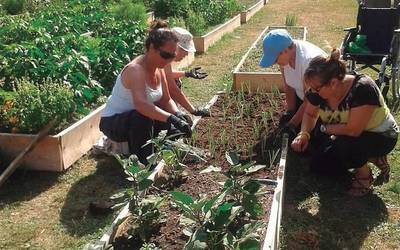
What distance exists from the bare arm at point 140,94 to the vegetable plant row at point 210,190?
0.39 metres

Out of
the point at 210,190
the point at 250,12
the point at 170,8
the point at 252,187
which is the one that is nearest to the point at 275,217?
the point at 252,187

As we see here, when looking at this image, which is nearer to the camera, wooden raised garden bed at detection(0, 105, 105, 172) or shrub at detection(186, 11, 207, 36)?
wooden raised garden bed at detection(0, 105, 105, 172)

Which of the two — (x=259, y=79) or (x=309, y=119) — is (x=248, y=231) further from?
(x=259, y=79)

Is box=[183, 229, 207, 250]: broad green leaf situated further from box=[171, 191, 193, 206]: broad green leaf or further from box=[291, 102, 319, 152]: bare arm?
box=[291, 102, 319, 152]: bare arm

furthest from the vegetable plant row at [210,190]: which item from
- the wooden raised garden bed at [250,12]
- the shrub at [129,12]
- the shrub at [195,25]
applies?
the wooden raised garden bed at [250,12]

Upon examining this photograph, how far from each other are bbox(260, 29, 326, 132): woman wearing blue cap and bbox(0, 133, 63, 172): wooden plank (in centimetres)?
184

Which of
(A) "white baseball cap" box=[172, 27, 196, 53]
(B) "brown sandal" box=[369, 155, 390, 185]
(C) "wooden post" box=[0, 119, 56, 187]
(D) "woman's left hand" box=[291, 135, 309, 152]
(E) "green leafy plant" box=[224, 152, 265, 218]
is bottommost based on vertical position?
(B) "brown sandal" box=[369, 155, 390, 185]

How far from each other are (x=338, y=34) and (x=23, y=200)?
315 inches

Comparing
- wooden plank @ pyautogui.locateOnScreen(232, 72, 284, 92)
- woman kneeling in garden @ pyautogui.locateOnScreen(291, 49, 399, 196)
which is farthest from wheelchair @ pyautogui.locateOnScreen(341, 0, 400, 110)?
woman kneeling in garden @ pyautogui.locateOnScreen(291, 49, 399, 196)

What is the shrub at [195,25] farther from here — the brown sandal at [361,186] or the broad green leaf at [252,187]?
the broad green leaf at [252,187]

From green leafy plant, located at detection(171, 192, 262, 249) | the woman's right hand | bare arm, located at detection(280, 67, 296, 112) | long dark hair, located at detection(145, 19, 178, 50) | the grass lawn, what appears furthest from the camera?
bare arm, located at detection(280, 67, 296, 112)

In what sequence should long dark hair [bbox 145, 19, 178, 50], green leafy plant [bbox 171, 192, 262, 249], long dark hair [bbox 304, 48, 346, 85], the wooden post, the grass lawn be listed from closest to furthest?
1. green leafy plant [bbox 171, 192, 262, 249]
2. long dark hair [bbox 304, 48, 346, 85]
3. the grass lawn
4. long dark hair [bbox 145, 19, 178, 50]
5. the wooden post

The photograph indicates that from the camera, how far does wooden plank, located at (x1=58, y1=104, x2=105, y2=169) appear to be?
4.18 m

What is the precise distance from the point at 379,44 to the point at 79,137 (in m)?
3.80
